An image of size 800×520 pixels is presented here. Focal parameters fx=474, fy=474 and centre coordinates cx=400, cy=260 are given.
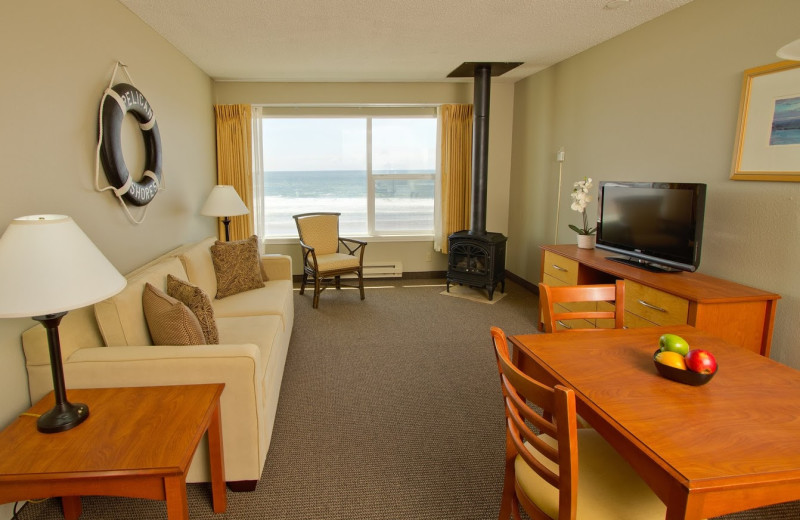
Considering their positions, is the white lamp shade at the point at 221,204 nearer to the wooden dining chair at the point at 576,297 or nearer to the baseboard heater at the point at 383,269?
the baseboard heater at the point at 383,269

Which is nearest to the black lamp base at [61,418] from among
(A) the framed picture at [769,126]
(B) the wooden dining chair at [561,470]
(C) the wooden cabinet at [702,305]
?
(B) the wooden dining chair at [561,470]

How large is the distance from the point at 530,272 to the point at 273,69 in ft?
11.7

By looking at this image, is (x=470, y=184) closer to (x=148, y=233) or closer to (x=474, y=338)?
(x=474, y=338)

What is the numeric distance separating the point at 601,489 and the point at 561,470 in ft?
0.90

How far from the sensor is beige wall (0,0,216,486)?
1.96m

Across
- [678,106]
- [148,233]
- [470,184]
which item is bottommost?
[148,233]

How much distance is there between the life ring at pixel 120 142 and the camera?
2.70 m

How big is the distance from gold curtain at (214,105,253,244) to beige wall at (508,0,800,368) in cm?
337

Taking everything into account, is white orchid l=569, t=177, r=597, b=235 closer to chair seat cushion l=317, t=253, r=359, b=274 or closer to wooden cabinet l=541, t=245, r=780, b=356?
wooden cabinet l=541, t=245, r=780, b=356

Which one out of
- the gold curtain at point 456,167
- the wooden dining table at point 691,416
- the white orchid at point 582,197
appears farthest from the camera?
the gold curtain at point 456,167

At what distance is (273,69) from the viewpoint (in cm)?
484

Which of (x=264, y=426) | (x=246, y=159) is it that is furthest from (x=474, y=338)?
(x=246, y=159)

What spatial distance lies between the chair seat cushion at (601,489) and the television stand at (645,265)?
202 centimetres

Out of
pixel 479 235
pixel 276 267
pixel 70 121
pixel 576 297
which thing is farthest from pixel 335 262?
pixel 576 297
